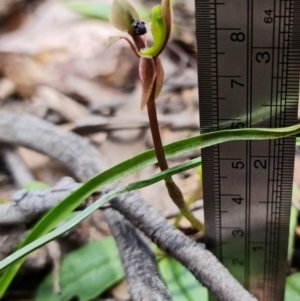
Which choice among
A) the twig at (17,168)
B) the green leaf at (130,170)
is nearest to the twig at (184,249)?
the green leaf at (130,170)

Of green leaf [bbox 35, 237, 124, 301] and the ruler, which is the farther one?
green leaf [bbox 35, 237, 124, 301]

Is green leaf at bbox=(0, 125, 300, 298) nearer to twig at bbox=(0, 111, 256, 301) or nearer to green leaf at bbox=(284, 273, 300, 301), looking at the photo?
twig at bbox=(0, 111, 256, 301)

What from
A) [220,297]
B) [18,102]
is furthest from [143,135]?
[220,297]

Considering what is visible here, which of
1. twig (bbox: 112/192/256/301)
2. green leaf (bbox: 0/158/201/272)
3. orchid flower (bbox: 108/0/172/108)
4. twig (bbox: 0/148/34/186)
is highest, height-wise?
orchid flower (bbox: 108/0/172/108)

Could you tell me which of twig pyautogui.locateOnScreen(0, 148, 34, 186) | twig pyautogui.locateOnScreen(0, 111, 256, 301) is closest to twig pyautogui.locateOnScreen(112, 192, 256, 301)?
twig pyautogui.locateOnScreen(0, 111, 256, 301)

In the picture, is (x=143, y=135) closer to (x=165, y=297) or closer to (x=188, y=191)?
→ (x=188, y=191)
